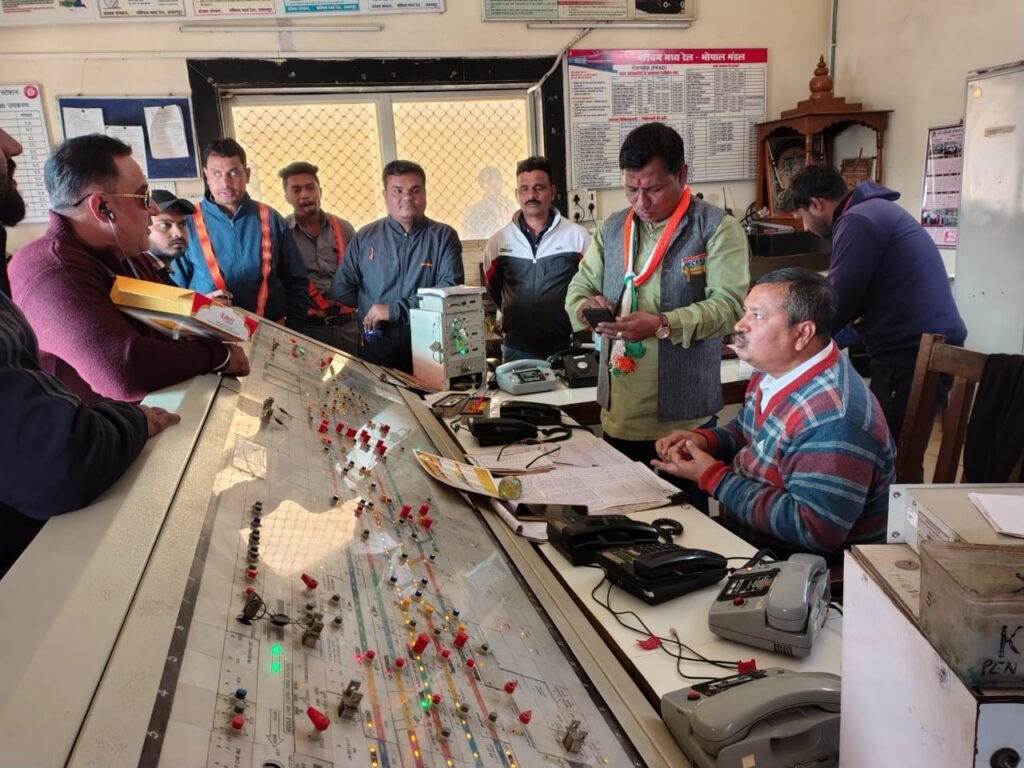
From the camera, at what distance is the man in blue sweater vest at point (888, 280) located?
257 centimetres

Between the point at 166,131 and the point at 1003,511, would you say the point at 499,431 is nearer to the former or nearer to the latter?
the point at 1003,511

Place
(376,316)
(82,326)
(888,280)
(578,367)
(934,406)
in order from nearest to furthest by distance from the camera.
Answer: (82,326) < (934,406) < (888,280) < (578,367) < (376,316)

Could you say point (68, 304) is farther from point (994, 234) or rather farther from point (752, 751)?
point (994, 234)

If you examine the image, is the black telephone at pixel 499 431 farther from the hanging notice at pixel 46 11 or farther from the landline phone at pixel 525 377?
the hanging notice at pixel 46 11

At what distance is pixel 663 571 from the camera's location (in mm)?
1257

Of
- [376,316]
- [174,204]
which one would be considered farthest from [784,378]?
[174,204]

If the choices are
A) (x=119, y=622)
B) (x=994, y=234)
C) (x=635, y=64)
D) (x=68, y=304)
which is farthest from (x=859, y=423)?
(x=635, y=64)

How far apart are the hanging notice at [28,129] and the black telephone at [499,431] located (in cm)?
282

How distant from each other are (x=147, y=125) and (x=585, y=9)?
2431 millimetres

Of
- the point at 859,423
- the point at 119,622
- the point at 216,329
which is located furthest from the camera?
the point at 216,329

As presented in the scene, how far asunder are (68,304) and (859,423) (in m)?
→ 1.51

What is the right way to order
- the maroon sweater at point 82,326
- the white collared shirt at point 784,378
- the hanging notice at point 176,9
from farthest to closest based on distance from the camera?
1. the hanging notice at point 176,9
2. the white collared shirt at point 784,378
3. the maroon sweater at point 82,326

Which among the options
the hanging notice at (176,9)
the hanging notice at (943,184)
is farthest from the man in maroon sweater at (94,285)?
the hanging notice at (943,184)

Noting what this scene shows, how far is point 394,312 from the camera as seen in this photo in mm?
2949
